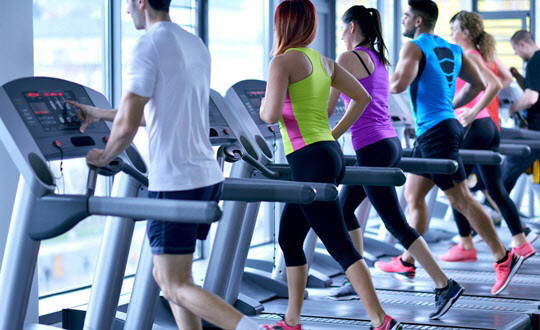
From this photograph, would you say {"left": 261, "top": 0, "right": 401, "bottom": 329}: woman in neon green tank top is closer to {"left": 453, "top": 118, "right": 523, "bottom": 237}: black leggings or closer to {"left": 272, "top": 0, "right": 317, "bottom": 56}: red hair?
{"left": 272, "top": 0, "right": 317, "bottom": 56}: red hair

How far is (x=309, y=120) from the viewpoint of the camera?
3.25m

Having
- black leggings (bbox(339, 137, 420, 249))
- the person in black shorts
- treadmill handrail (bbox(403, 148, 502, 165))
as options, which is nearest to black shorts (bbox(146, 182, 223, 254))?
black leggings (bbox(339, 137, 420, 249))

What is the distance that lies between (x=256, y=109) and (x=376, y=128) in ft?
1.89

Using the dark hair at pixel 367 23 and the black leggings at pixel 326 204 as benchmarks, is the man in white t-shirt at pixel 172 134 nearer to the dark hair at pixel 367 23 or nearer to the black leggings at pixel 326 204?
the black leggings at pixel 326 204

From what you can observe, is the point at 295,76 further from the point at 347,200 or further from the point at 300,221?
the point at 347,200

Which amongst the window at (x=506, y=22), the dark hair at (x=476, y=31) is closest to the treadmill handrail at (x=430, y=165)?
the dark hair at (x=476, y=31)

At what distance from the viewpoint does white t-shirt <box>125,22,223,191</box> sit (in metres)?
2.57

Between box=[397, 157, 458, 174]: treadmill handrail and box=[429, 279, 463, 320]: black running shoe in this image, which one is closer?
box=[397, 157, 458, 174]: treadmill handrail

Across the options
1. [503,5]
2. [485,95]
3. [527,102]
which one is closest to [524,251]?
[485,95]

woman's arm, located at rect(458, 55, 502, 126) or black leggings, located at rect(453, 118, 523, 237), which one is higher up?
woman's arm, located at rect(458, 55, 502, 126)

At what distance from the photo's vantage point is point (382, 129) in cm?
394

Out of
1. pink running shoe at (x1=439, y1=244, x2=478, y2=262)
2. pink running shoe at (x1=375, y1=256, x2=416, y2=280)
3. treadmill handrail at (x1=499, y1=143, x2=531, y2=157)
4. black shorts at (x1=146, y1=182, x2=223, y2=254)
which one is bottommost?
pink running shoe at (x1=439, y1=244, x2=478, y2=262)

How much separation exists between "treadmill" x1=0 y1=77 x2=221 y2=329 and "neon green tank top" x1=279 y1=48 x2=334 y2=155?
59 cm

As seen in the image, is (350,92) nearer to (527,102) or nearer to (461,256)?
(461,256)
